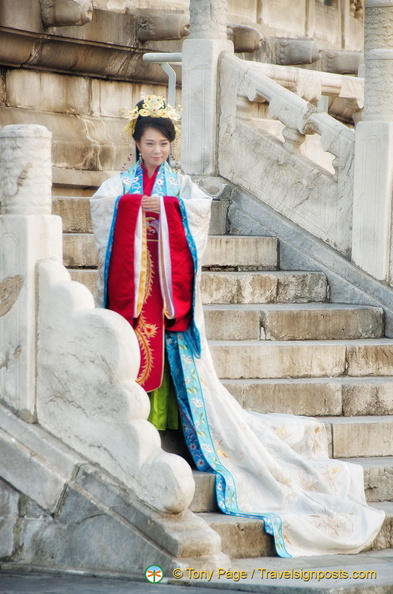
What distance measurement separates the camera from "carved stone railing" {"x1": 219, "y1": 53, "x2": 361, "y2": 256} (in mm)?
9406

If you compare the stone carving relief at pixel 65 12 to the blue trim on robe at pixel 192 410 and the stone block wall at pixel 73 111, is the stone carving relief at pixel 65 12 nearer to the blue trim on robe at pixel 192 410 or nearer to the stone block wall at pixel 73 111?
the stone block wall at pixel 73 111

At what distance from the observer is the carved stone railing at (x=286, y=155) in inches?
370

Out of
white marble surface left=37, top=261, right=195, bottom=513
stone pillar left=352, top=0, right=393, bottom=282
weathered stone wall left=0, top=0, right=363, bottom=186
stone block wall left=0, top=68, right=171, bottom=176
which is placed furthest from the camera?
stone block wall left=0, top=68, right=171, bottom=176

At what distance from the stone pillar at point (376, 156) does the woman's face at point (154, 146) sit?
88.3 inches

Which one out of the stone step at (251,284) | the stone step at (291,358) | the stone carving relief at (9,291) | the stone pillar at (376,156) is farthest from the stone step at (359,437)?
the stone carving relief at (9,291)

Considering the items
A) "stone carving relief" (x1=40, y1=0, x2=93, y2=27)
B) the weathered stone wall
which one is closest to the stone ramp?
the weathered stone wall

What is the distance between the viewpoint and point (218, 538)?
6.33 meters

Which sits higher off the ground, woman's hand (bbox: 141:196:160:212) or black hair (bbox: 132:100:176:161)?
black hair (bbox: 132:100:176:161)

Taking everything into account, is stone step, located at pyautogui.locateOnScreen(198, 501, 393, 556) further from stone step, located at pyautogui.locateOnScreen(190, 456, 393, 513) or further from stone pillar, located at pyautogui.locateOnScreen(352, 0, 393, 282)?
stone pillar, located at pyautogui.locateOnScreen(352, 0, 393, 282)

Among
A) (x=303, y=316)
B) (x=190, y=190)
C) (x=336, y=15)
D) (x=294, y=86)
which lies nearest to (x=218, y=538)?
(x=190, y=190)

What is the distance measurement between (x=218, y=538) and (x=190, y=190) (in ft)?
6.45

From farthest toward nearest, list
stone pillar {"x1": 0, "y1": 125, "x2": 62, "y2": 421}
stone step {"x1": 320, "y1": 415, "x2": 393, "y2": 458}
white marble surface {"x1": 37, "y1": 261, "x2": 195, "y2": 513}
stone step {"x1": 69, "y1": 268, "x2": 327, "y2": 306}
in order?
stone step {"x1": 69, "y1": 268, "x2": 327, "y2": 306}
stone step {"x1": 320, "y1": 415, "x2": 393, "y2": 458}
stone pillar {"x1": 0, "y1": 125, "x2": 62, "y2": 421}
white marble surface {"x1": 37, "y1": 261, "x2": 195, "y2": 513}

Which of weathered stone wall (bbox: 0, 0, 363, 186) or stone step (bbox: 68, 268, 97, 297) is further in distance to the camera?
weathered stone wall (bbox: 0, 0, 363, 186)
